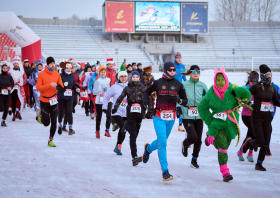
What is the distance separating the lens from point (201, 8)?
43.5 m

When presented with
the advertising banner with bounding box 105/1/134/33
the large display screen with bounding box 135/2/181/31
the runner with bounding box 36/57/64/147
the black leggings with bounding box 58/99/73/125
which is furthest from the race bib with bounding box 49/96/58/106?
the large display screen with bounding box 135/2/181/31

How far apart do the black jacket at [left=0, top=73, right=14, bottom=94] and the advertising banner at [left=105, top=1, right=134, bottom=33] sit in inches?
1223

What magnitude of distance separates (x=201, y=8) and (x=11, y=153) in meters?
39.2

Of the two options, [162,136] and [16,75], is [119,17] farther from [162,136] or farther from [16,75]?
[162,136]

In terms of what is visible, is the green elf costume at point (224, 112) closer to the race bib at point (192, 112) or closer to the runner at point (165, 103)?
the runner at point (165, 103)

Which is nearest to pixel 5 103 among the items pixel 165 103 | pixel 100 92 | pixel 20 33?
pixel 100 92

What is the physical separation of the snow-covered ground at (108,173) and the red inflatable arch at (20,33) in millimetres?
13258

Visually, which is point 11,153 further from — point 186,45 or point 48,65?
point 186,45

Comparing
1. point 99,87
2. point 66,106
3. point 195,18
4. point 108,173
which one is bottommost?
point 108,173

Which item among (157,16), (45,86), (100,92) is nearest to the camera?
(45,86)

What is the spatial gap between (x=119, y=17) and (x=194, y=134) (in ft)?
122

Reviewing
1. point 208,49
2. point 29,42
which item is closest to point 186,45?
point 208,49

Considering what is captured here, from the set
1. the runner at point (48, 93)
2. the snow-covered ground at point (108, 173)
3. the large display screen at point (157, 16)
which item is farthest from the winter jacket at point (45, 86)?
the large display screen at point (157, 16)

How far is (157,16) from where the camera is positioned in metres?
42.2
